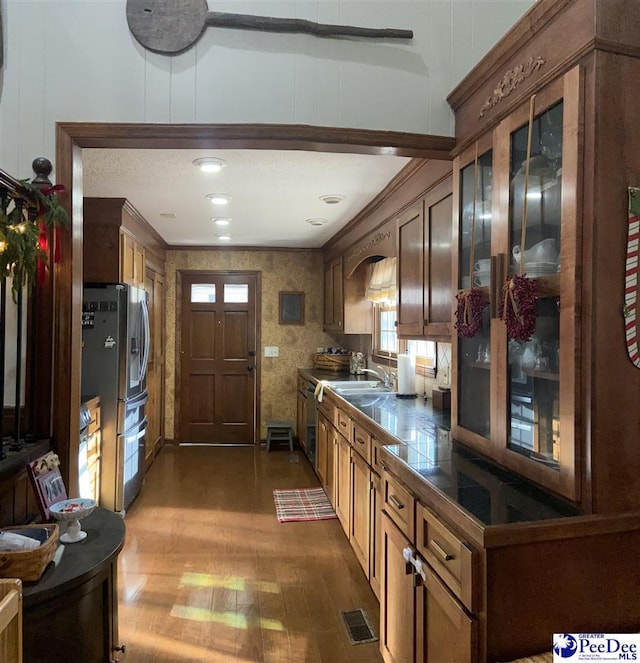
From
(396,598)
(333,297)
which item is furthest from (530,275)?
(333,297)

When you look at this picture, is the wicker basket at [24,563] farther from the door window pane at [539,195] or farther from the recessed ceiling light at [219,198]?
the recessed ceiling light at [219,198]

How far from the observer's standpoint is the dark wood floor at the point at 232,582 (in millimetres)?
2176

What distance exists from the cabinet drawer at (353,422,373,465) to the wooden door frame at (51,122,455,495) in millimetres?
1438

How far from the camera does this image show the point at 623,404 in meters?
1.31

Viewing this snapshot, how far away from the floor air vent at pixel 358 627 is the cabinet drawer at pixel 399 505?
74 centimetres

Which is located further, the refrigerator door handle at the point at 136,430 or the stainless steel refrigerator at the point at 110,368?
the refrigerator door handle at the point at 136,430

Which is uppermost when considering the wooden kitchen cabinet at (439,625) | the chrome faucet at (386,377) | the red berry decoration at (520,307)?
the red berry decoration at (520,307)

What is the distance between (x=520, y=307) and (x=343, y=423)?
2.03m

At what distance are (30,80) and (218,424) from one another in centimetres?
461

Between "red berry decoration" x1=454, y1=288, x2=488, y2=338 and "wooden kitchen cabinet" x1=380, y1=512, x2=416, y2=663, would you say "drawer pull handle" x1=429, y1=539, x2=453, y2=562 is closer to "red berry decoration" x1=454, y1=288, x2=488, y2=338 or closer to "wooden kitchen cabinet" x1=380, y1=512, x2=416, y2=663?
"wooden kitchen cabinet" x1=380, y1=512, x2=416, y2=663

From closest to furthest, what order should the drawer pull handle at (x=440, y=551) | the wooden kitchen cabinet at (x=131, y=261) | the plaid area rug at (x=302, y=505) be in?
the drawer pull handle at (x=440, y=551)
the plaid area rug at (x=302, y=505)
the wooden kitchen cabinet at (x=131, y=261)

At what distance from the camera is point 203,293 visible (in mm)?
5918

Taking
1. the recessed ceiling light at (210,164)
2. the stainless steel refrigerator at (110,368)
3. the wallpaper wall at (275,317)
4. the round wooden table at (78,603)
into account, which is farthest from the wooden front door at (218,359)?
the round wooden table at (78,603)

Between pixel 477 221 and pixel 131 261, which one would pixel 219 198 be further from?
pixel 477 221
